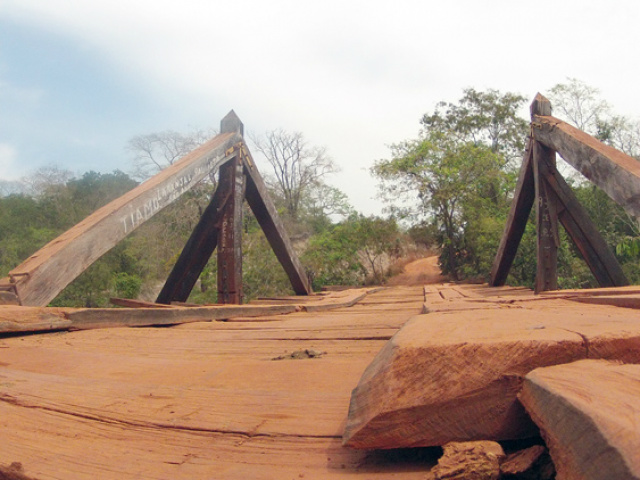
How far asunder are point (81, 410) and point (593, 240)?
4224 mm

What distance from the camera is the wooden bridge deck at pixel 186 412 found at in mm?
742

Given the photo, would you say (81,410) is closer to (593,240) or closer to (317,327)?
(317,327)

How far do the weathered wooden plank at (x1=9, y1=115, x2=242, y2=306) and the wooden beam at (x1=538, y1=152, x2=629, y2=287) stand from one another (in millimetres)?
3077

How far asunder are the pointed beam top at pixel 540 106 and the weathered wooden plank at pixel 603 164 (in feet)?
1.83

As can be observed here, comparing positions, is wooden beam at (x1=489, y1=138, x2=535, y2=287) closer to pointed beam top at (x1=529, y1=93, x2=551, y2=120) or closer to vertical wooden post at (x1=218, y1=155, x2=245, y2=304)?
pointed beam top at (x1=529, y1=93, x2=551, y2=120)

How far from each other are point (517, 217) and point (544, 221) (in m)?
1.26

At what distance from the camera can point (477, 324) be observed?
99cm

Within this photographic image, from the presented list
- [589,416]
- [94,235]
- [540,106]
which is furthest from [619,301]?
[540,106]

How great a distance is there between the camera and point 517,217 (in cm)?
568

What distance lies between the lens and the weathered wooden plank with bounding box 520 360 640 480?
0.46m

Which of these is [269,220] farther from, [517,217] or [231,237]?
[517,217]

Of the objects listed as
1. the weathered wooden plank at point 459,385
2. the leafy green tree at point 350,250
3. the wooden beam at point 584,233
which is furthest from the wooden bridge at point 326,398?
the leafy green tree at point 350,250

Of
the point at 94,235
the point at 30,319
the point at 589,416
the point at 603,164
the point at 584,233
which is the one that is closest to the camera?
the point at 589,416

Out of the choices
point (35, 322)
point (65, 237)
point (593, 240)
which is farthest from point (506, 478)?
point (593, 240)
